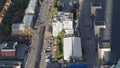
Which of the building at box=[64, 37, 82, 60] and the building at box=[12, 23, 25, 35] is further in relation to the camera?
the building at box=[12, 23, 25, 35]

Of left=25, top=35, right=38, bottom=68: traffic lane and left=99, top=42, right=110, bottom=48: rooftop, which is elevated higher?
left=99, top=42, right=110, bottom=48: rooftop

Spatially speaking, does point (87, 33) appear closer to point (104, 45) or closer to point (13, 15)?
point (104, 45)

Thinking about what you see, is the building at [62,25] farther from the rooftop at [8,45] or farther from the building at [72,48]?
the rooftop at [8,45]

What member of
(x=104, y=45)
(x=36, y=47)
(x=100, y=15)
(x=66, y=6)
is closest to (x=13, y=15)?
(x=66, y=6)

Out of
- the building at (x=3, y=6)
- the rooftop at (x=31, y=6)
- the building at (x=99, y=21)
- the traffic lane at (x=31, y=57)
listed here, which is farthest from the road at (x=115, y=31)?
the building at (x=3, y=6)

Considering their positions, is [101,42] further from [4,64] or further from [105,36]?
[4,64]

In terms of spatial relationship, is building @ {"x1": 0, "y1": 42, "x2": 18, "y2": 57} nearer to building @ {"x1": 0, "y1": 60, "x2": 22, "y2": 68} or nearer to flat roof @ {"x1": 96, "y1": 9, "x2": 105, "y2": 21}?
building @ {"x1": 0, "y1": 60, "x2": 22, "y2": 68}

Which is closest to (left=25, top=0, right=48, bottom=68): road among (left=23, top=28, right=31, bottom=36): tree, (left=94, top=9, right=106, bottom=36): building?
(left=23, top=28, right=31, bottom=36): tree
